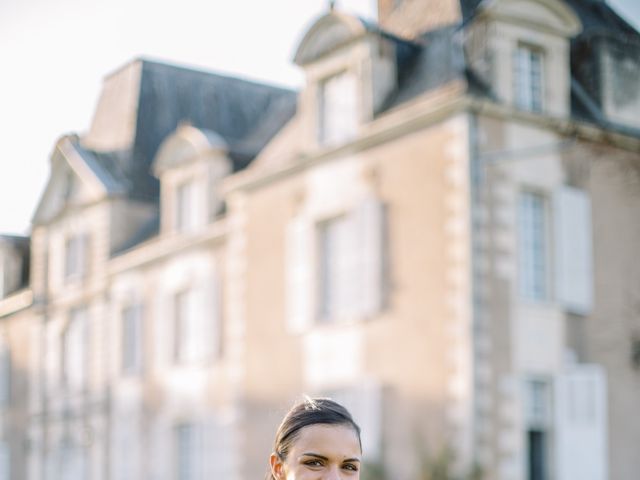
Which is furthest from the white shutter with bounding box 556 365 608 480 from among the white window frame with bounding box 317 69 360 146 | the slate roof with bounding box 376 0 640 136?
the white window frame with bounding box 317 69 360 146

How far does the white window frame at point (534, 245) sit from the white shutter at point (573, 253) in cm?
13

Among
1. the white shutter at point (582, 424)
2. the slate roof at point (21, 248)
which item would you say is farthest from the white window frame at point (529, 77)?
→ the slate roof at point (21, 248)

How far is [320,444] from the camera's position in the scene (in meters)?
2.92

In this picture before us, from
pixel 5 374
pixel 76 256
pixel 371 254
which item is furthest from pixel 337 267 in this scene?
pixel 5 374

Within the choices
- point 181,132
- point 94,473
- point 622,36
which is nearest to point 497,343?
point 622,36

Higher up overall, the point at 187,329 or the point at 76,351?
the point at 187,329

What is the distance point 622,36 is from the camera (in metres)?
17.3

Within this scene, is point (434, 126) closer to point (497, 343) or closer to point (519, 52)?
point (519, 52)

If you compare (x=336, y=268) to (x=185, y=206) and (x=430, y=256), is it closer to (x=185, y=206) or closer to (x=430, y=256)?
(x=430, y=256)

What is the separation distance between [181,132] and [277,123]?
5.60 feet

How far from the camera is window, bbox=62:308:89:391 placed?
24797 mm

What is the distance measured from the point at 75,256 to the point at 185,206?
4.42 metres

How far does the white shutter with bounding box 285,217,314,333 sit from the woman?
14277mm

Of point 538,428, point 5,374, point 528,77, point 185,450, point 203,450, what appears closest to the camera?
point 538,428
